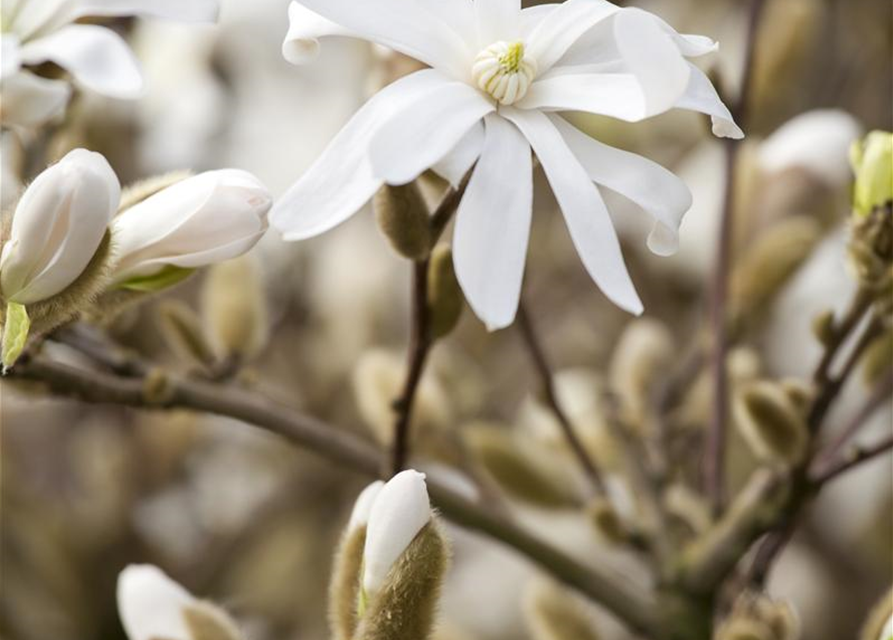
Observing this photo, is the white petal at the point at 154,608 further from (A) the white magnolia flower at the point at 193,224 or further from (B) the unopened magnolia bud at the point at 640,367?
(B) the unopened magnolia bud at the point at 640,367

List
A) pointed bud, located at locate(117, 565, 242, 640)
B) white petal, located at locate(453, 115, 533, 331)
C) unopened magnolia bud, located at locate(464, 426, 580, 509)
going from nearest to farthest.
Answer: white petal, located at locate(453, 115, 533, 331)
pointed bud, located at locate(117, 565, 242, 640)
unopened magnolia bud, located at locate(464, 426, 580, 509)

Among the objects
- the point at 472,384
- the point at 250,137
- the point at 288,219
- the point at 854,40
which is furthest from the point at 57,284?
the point at 854,40

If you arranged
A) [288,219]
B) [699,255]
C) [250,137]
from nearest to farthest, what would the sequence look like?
[288,219] < [699,255] < [250,137]

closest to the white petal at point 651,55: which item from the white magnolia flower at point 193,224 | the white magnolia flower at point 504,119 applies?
the white magnolia flower at point 504,119

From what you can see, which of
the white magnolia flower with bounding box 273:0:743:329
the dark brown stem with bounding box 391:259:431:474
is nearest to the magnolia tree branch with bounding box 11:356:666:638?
the dark brown stem with bounding box 391:259:431:474

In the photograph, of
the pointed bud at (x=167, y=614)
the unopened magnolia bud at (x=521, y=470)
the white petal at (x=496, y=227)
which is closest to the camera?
the white petal at (x=496, y=227)

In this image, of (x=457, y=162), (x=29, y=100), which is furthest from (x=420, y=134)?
(x=29, y=100)

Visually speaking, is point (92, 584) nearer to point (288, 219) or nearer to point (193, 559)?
point (193, 559)

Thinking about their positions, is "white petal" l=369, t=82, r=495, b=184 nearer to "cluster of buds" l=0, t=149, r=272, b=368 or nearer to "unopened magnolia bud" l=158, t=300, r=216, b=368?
"cluster of buds" l=0, t=149, r=272, b=368
